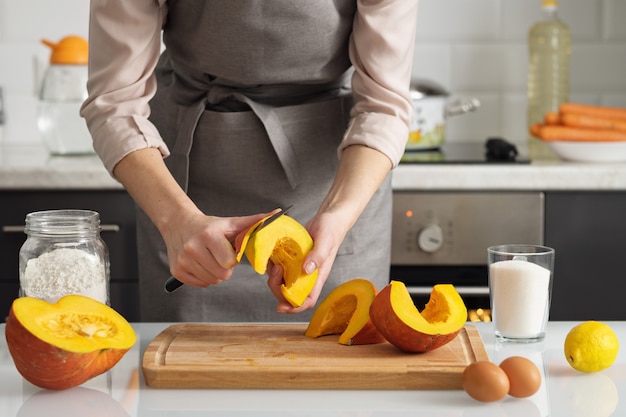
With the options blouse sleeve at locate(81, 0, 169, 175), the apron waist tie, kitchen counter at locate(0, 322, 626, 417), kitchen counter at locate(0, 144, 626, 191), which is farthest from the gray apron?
kitchen counter at locate(0, 322, 626, 417)

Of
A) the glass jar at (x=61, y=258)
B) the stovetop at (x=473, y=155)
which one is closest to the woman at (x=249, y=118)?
the glass jar at (x=61, y=258)

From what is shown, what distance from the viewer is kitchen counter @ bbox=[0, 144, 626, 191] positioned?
6.15ft

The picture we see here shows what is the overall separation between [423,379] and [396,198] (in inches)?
40.1

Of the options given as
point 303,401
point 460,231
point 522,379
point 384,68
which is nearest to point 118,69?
point 384,68

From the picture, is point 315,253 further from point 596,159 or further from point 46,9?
point 46,9

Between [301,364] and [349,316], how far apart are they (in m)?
0.14

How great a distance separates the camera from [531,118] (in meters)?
2.31

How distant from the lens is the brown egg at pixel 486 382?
839mm

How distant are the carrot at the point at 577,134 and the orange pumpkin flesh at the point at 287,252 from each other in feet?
3.55

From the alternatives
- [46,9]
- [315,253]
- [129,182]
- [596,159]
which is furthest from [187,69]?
[46,9]

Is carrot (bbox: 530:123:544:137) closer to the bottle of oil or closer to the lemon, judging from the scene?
the bottle of oil

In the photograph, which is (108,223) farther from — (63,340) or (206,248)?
(63,340)

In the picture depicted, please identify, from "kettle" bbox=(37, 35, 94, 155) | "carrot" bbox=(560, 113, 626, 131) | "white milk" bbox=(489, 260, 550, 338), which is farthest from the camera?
"kettle" bbox=(37, 35, 94, 155)

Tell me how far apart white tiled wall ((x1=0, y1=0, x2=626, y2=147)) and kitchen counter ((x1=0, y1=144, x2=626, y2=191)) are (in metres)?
0.54
